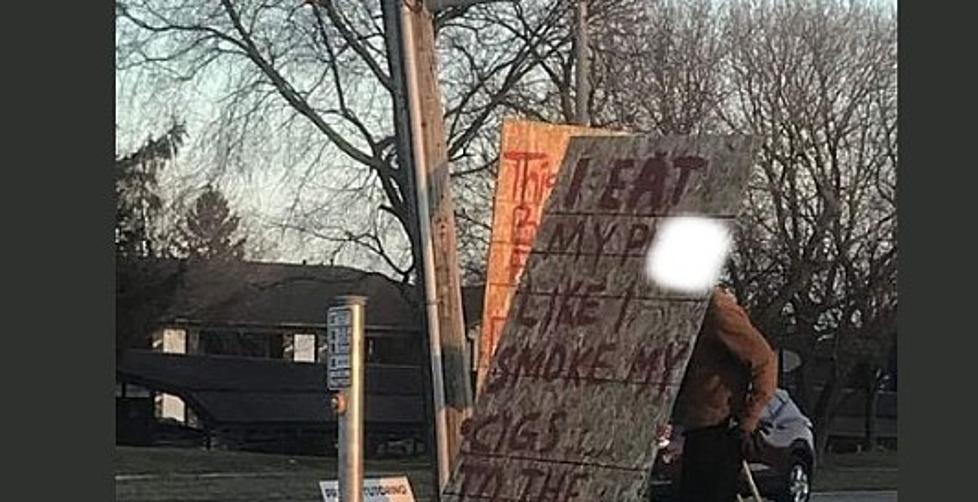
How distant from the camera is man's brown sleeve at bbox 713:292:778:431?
9.77 metres

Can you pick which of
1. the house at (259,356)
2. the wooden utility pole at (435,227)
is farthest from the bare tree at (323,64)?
the wooden utility pole at (435,227)

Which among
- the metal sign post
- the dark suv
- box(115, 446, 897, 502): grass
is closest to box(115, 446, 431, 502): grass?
box(115, 446, 897, 502): grass

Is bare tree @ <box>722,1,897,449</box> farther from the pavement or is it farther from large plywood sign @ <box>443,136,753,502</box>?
large plywood sign @ <box>443,136,753,502</box>

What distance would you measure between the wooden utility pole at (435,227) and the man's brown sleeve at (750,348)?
2.09m

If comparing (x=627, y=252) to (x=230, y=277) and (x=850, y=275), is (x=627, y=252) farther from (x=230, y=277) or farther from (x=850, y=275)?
(x=230, y=277)

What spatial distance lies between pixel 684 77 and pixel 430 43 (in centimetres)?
2614

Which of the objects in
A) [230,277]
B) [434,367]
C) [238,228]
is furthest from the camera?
[230,277]

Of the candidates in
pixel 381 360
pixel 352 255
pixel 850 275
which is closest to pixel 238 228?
pixel 352 255

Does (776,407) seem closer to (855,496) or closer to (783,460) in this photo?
(783,460)

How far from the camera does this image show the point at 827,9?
3969cm

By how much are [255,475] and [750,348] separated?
22.2m

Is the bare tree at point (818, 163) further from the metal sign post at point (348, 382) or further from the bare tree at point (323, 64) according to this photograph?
the metal sign post at point (348, 382)

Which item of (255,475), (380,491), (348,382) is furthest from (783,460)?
(348,382)

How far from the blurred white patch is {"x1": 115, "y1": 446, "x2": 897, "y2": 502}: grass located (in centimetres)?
1570
